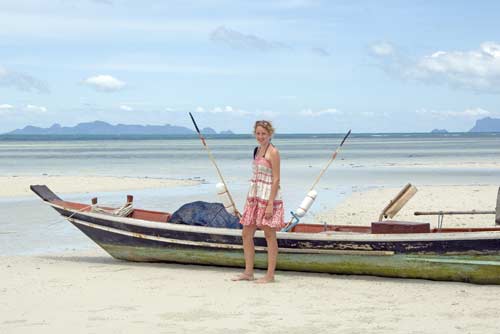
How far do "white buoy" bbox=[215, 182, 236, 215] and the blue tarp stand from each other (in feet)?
0.17

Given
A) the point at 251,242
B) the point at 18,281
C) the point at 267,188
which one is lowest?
the point at 18,281

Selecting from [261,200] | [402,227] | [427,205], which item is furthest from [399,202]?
[427,205]

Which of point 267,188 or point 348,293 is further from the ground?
point 267,188

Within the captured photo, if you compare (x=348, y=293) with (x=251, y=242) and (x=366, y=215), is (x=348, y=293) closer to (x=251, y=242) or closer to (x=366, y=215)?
(x=251, y=242)

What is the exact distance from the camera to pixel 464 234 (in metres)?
7.68

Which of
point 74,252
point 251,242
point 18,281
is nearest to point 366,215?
point 74,252

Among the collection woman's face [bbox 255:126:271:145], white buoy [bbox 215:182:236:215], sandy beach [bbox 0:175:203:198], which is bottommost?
sandy beach [bbox 0:175:203:198]

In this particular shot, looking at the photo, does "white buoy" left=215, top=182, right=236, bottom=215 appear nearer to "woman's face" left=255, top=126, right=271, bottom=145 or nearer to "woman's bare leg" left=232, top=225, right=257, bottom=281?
"woman's bare leg" left=232, top=225, right=257, bottom=281

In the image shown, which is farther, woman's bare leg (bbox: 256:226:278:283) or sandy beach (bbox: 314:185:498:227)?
sandy beach (bbox: 314:185:498:227)

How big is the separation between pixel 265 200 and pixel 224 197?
3.28 feet

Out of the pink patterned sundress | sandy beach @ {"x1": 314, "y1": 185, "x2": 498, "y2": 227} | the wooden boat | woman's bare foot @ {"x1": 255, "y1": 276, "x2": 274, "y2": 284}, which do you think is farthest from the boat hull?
sandy beach @ {"x1": 314, "y1": 185, "x2": 498, "y2": 227}

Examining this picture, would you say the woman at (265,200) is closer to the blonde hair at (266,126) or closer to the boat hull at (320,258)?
the blonde hair at (266,126)

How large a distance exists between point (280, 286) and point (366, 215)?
266 inches

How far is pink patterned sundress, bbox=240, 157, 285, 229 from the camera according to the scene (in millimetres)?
8094
